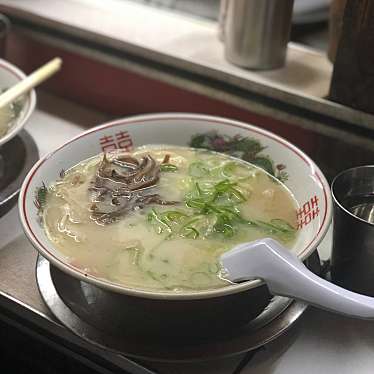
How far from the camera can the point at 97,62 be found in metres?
1.59

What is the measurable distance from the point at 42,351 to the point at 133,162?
350 mm

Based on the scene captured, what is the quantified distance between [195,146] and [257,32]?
0.29 meters

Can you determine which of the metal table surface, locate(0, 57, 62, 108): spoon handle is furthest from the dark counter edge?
locate(0, 57, 62, 108): spoon handle

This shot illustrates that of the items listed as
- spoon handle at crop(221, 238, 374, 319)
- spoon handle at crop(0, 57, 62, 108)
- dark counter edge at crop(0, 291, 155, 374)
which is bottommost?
dark counter edge at crop(0, 291, 155, 374)

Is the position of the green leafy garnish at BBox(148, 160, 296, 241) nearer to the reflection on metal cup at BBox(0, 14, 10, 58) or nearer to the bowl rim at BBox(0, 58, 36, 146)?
the bowl rim at BBox(0, 58, 36, 146)

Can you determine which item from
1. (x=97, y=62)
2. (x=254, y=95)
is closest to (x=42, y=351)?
(x=254, y=95)

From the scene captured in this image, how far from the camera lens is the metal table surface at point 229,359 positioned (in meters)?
0.93

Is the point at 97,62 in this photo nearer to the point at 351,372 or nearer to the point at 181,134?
the point at 181,134

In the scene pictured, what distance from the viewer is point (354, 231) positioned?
0.97m

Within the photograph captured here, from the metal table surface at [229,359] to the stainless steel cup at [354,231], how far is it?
2.8 inches

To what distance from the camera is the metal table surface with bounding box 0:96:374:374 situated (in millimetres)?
928

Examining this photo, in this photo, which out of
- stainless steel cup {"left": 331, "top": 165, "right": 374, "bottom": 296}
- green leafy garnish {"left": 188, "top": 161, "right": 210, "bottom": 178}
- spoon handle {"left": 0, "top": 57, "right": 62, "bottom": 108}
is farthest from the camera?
spoon handle {"left": 0, "top": 57, "right": 62, "bottom": 108}

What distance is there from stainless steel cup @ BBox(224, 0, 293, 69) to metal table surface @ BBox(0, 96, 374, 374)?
0.46m

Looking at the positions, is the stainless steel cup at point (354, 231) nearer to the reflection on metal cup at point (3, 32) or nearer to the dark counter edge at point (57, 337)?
the dark counter edge at point (57, 337)
